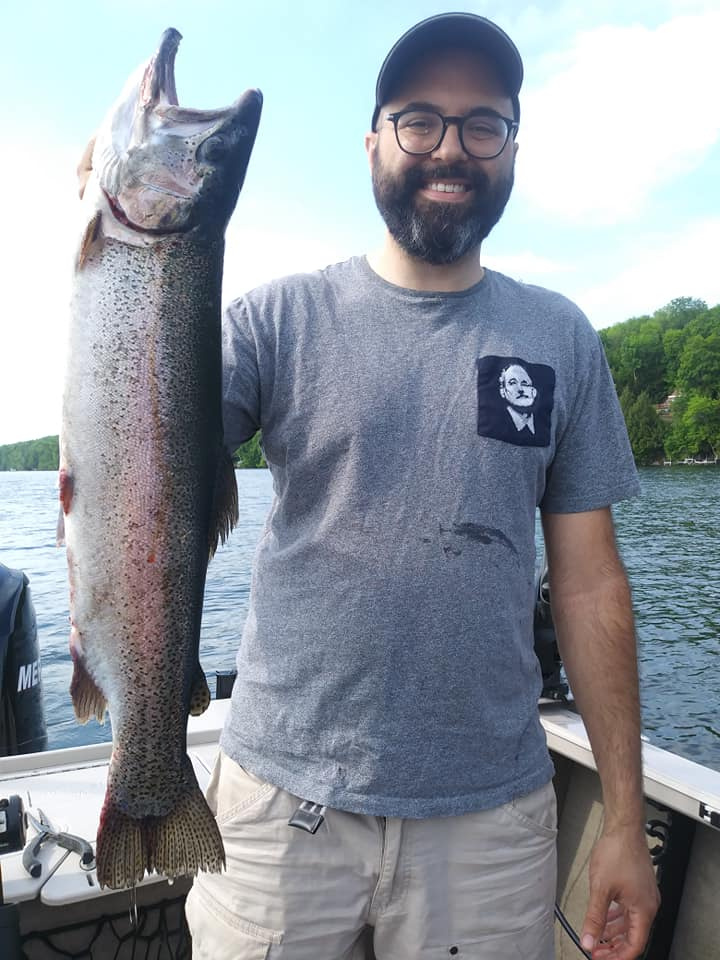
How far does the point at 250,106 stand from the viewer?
6.82ft

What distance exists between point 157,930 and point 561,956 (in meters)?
1.75

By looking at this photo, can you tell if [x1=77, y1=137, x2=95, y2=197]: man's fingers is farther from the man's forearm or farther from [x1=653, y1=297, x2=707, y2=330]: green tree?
[x1=653, y1=297, x2=707, y2=330]: green tree

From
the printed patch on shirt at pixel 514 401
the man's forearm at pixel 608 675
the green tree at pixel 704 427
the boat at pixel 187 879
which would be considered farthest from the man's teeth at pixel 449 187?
the green tree at pixel 704 427

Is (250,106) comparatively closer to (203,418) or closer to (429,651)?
(203,418)

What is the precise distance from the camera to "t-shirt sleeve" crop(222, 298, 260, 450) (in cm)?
212

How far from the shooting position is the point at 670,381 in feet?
255

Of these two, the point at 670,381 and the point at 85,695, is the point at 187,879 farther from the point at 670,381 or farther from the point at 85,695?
the point at 670,381

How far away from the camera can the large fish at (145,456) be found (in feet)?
6.18

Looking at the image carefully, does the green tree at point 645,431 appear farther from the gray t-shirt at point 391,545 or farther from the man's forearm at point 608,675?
the gray t-shirt at point 391,545

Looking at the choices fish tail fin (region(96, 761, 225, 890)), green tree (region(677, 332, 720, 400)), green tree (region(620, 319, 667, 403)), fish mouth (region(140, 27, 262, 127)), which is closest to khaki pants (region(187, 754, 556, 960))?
fish tail fin (region(96, 761, 225, 890))

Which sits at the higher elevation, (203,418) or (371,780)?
(203,418)

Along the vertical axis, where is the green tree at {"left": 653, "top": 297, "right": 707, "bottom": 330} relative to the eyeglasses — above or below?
above

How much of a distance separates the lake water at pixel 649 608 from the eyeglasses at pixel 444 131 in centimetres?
159

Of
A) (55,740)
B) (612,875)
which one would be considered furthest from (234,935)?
(55,740)
